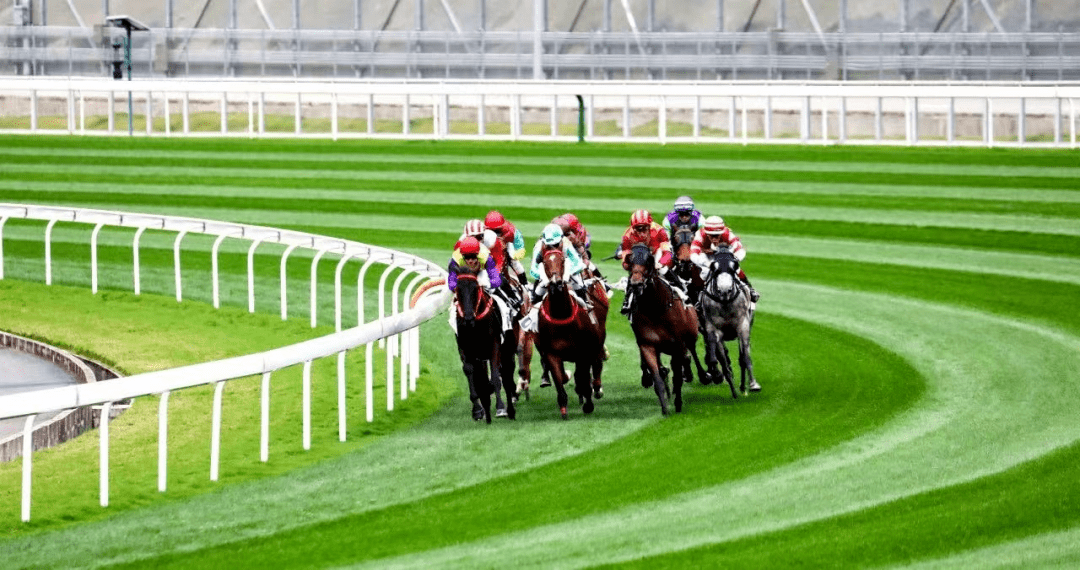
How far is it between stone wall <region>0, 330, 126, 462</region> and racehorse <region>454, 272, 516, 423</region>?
8.61 ft

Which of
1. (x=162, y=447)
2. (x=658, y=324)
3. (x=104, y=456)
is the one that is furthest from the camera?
(x=658, y=324)

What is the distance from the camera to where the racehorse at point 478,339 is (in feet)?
38.9

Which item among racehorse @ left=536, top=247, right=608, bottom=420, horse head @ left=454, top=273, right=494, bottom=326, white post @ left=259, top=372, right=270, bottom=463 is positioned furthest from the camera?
racehorse @ left=536, top=247, right=608, bottom=420

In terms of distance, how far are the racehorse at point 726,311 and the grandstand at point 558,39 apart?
18599 millimetres

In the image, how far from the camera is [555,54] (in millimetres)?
33719

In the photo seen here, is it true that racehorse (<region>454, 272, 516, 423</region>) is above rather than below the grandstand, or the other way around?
below

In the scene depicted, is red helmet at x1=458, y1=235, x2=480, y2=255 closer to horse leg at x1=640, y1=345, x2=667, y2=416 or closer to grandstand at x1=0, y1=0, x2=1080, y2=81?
horse leg at x1=640, y1=345, x2=667, y2=416

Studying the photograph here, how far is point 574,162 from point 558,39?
8102 millimetres

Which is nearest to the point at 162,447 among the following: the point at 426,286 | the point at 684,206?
the point at 426,286

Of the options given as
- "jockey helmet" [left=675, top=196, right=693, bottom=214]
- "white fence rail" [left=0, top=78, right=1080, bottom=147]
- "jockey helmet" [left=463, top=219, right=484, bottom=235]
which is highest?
"white fence rail" [left=0, top=78, right=1080, bottom=147]

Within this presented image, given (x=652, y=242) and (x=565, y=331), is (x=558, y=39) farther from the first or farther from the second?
(x=565, y=331)

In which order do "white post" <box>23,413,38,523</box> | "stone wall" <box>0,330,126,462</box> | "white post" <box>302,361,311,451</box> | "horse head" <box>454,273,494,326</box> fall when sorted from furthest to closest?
"horse head" <box>454,273,494,326</box>, "stone wall" <box>0,330,126,462</box>, "white post" <box>302,361,311,451</box>, "white post" <box>23,413,38,523</box>

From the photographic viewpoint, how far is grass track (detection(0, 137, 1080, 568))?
350 inches

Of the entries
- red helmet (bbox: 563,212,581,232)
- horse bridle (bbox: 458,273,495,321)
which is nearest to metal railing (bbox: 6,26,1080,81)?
red helmet (bbox: 563,212,581,232)
